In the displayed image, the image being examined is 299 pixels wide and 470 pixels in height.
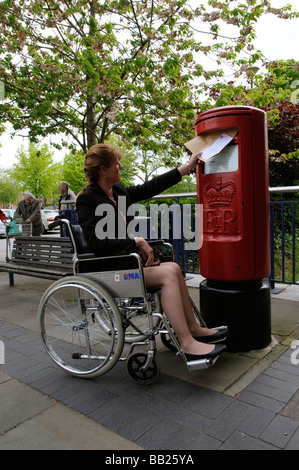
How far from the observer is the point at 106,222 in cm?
254

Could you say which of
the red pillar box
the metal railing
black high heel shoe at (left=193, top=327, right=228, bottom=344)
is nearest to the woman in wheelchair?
black high heel shoe at (left=193, top=327, right=228, bottom=344)

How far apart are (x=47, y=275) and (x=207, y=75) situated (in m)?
5.04

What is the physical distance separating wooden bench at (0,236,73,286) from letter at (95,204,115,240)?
170 centimetres

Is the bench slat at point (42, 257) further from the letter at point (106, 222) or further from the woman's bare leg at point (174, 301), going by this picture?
the woman's bare leg at point (174, 301)

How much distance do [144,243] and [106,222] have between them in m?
0.34

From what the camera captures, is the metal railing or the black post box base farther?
the metal railing

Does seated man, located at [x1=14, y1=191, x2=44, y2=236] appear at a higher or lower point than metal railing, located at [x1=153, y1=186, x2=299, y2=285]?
higher

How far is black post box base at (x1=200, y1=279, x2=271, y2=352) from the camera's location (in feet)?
9.08

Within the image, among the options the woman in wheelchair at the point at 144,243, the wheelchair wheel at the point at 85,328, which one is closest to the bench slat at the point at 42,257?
the wheelchair wheel at the point at 85,328

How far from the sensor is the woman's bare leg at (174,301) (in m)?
2.31

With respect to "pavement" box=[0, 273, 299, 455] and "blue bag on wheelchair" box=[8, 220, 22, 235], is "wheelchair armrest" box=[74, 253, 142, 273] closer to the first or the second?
"pavement" box=[0, 273, 299, 455]

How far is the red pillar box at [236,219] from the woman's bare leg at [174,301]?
0.48 metres

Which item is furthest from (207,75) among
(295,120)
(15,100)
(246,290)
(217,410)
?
(217,410)
